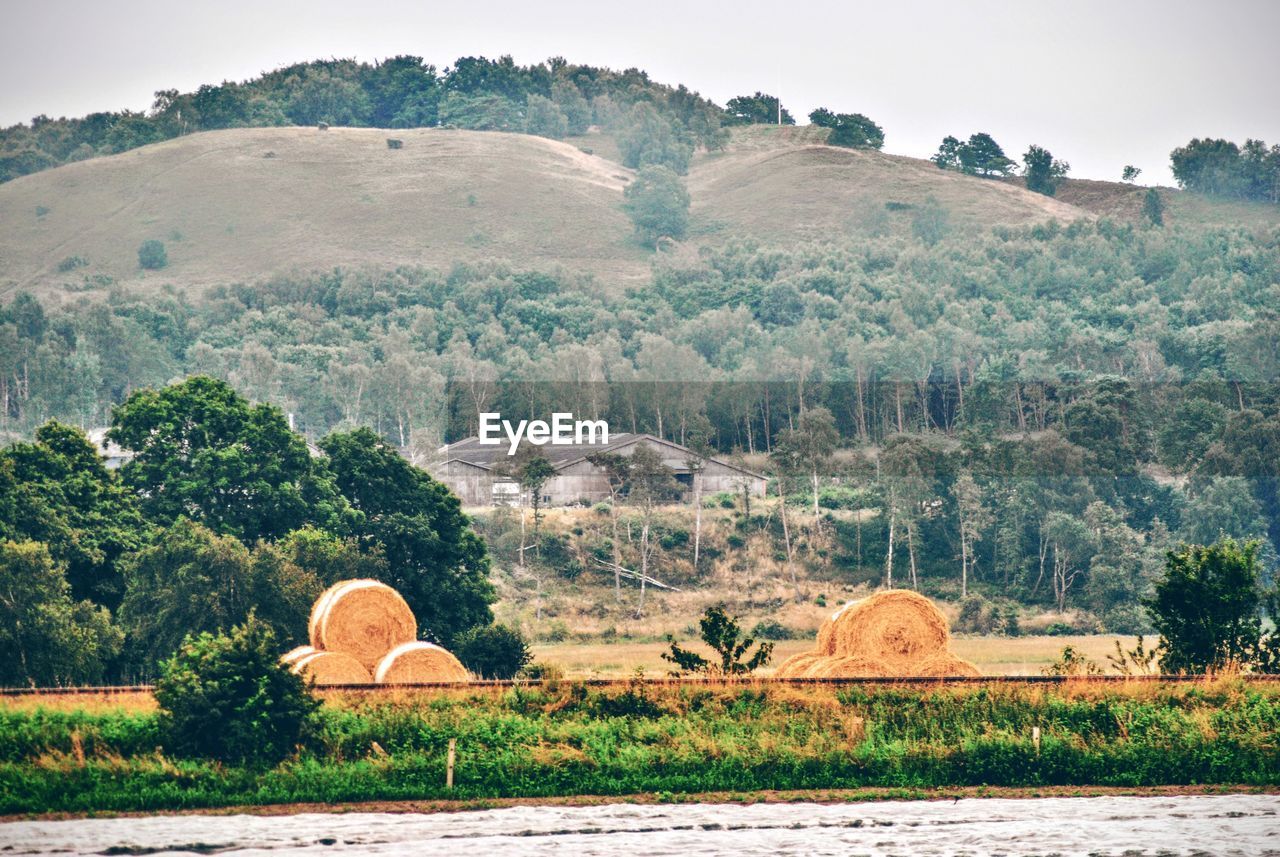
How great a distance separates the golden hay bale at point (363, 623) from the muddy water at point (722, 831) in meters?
11.6

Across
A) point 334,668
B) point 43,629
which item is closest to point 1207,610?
point 334,668

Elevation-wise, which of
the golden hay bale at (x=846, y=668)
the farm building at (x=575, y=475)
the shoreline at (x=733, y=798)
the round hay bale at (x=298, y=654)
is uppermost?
the farm building at (x=575, y=475)

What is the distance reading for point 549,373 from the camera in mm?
151125

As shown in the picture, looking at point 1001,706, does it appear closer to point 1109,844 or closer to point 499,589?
point 1109,844

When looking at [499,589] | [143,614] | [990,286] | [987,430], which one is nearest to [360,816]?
[143,614]

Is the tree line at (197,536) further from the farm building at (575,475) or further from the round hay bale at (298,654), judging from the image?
the farm building at (575,475)

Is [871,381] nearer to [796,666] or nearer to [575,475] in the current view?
[575,475]

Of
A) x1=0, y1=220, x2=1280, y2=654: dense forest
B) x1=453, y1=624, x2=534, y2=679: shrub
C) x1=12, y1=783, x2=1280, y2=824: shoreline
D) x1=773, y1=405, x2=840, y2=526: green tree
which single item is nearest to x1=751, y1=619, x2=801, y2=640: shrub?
x1=0, y1=220, x2=1280, y2=654: dense forest

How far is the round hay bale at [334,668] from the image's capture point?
38.0m

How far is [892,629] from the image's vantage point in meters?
41.2

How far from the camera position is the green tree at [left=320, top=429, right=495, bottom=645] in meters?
55.9

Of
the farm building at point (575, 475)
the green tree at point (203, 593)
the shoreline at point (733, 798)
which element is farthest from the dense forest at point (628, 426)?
the shoreline at point (733, 798)

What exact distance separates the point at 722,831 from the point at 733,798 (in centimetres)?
230

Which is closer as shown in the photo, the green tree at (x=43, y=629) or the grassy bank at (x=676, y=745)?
the grassy bank at (x=676, y=745)
